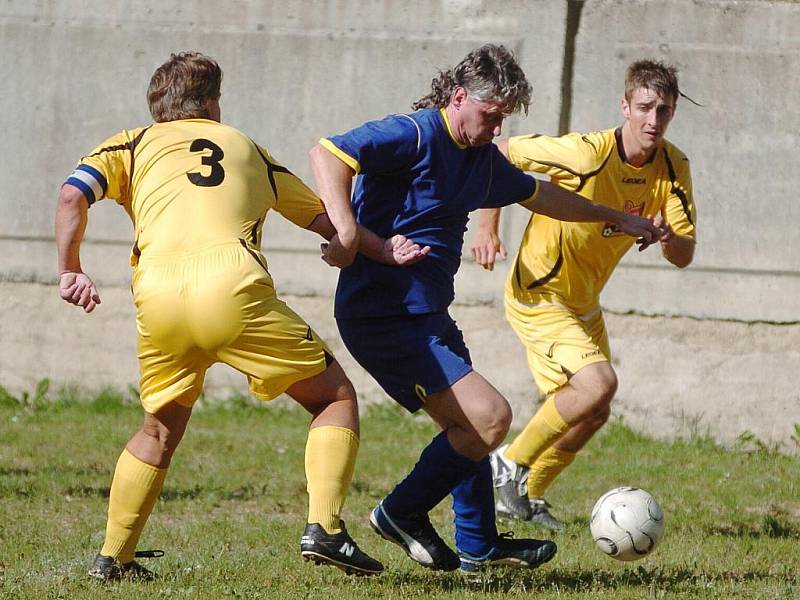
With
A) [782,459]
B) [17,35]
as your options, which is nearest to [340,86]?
[17,35]

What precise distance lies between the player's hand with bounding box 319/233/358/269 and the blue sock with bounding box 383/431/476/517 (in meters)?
0.84

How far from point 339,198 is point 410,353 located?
0.71 meters

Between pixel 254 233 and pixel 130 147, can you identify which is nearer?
pixel 254 233

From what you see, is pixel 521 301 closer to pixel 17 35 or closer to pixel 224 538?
pixel 224 538

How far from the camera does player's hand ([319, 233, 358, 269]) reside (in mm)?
4809

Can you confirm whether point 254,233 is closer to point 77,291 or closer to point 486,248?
point 77,291

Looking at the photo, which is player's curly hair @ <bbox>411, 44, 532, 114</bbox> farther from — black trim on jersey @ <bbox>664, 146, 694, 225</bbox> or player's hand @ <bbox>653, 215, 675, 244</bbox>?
black trim on jersey @ <bbox>664, 146, 694, 225</bbox>

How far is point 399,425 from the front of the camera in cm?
937

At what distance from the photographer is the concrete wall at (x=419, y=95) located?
9008 mm

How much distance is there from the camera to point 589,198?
22.4 ft

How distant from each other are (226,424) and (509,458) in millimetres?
2913

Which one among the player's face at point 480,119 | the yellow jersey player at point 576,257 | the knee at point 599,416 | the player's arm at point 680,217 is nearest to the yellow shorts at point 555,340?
the yellow jersey player at point 576,257

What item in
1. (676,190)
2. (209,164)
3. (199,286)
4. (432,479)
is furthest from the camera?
(676,190)

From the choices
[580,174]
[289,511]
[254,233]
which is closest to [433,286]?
[254,233]
